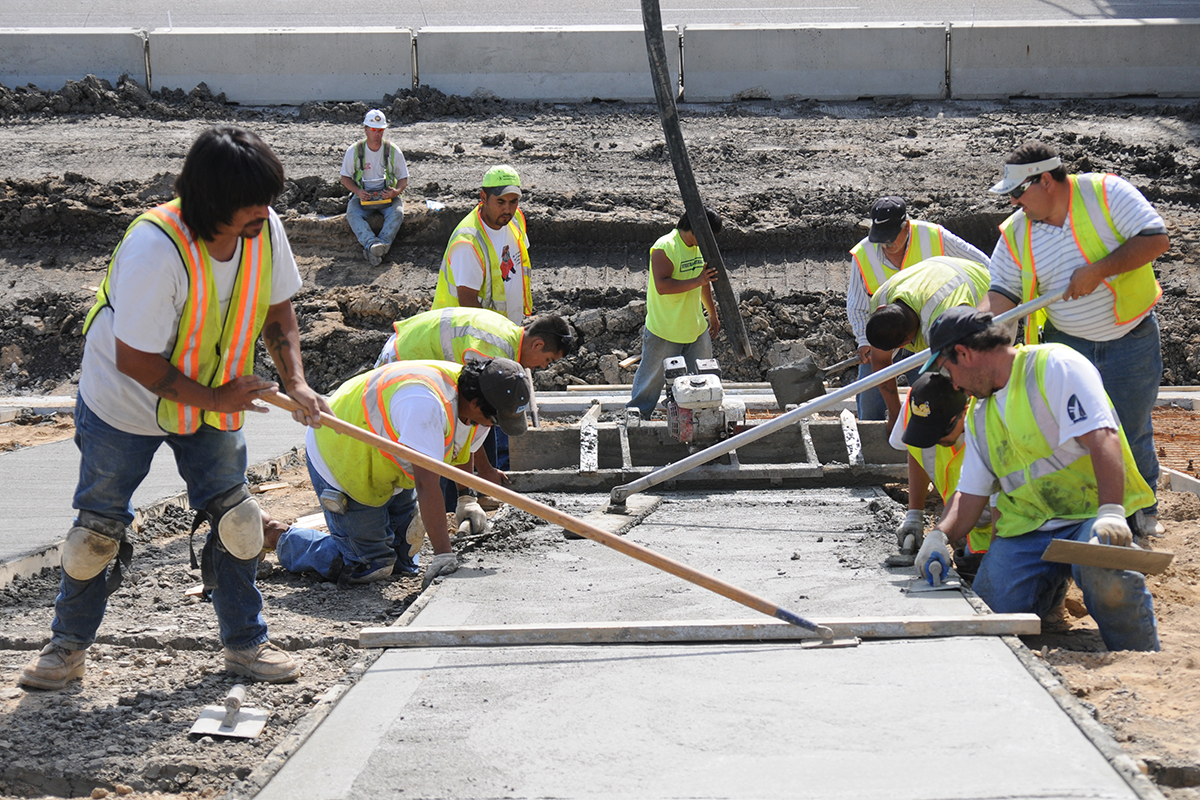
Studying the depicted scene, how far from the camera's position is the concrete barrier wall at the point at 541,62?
12.0 m

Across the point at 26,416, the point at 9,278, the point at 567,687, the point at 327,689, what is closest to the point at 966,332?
the point at 567,687

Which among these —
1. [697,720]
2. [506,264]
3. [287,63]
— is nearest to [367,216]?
[287,63]

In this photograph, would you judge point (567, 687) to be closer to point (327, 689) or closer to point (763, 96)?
point (327, 689)

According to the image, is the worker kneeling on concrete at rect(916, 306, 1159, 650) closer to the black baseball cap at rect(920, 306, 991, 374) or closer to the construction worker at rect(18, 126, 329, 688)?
the black baseball cap at rect(920, 306, 991, 374)

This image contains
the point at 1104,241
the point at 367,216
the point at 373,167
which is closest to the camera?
the point at 1104,241

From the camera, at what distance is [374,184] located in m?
10.1

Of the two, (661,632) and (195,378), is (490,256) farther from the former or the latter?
(661,632)

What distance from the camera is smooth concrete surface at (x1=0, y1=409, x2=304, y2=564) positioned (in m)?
4.55

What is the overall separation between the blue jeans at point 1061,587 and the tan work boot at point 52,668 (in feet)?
10.0

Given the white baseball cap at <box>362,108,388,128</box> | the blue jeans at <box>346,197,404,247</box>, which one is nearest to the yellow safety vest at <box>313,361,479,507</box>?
the white baseball cap at <box>362,108,388,128</box>

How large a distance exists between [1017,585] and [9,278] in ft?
34.2

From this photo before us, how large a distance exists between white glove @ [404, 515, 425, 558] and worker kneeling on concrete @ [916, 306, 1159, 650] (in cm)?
208

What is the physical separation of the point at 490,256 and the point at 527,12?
32.3 feet

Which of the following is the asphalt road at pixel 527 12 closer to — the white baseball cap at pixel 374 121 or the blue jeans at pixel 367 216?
the blue jeans at pixel 367 216
